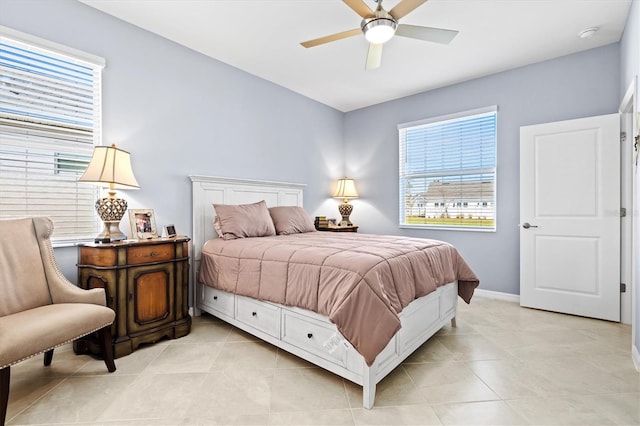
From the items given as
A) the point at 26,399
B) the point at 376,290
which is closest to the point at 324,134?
the point at 376,290

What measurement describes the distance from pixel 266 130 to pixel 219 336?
2.46 m

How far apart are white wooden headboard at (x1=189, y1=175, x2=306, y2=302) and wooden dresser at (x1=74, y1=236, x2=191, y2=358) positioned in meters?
0.55

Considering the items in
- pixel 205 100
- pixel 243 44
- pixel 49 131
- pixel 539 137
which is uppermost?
pixel 243 44

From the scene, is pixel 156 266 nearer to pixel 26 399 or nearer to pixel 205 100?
pixel 26 399

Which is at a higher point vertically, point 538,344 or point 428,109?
point 428,109

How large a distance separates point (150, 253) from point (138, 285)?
0.80 ft

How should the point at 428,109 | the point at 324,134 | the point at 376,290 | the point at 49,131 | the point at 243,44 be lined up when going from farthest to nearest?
the point at 324,134, the point at 428,109, the point at 243,44, the point at 49,131, the point at 376,290

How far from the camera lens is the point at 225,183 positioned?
343 cm

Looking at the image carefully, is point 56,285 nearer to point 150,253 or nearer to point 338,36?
point 150,253

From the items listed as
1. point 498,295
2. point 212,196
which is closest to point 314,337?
point 212,196

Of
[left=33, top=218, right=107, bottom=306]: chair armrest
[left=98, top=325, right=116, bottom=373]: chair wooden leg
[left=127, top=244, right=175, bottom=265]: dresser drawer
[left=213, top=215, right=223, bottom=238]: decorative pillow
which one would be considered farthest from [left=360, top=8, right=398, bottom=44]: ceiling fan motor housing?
[left=98, top=325, right=116, bottom=373]: chair wooden leg

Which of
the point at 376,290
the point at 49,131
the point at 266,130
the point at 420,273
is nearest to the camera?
the point at 376,290

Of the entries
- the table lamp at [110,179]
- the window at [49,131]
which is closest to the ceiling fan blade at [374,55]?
the table lamp at [110,179]

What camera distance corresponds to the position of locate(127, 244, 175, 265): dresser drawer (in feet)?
7.51
